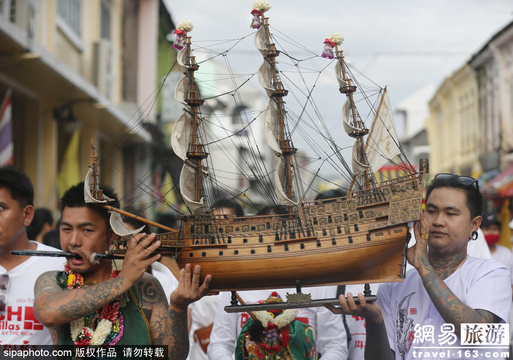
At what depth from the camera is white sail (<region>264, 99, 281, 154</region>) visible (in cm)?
479

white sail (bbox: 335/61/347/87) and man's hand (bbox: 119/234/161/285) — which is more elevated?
white sail (bbox: 335/61/347/87)

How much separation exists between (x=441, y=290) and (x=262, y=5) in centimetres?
227

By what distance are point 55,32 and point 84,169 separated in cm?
470

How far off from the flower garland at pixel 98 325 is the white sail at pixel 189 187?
688 mm

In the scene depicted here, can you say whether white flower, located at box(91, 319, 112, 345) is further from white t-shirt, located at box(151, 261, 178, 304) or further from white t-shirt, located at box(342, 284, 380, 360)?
white t-shirt, located at box(342, 284, 380, 360)

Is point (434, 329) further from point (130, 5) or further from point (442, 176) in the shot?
point (130, 5)

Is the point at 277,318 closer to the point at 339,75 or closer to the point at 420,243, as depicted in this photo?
the point at 420,243

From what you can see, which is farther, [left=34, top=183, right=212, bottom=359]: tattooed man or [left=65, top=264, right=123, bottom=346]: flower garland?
[left=65, top=264, right=123, bottom=346]: flower garland

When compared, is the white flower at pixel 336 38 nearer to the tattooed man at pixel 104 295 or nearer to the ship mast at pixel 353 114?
the ship mast at pixel 353 114

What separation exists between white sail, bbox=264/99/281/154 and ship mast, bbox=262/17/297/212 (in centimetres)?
Result: 2

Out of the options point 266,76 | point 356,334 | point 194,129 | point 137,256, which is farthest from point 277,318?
point 266,76

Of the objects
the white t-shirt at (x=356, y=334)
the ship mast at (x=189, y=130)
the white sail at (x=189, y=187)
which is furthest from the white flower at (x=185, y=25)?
the white t-shirt at (x=356, y=334)

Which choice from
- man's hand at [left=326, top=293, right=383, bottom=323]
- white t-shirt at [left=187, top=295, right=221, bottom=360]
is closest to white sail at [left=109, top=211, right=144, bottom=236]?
man's hand at [left=326, top=293, right=383, bottom=323]

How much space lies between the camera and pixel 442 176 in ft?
14.0
